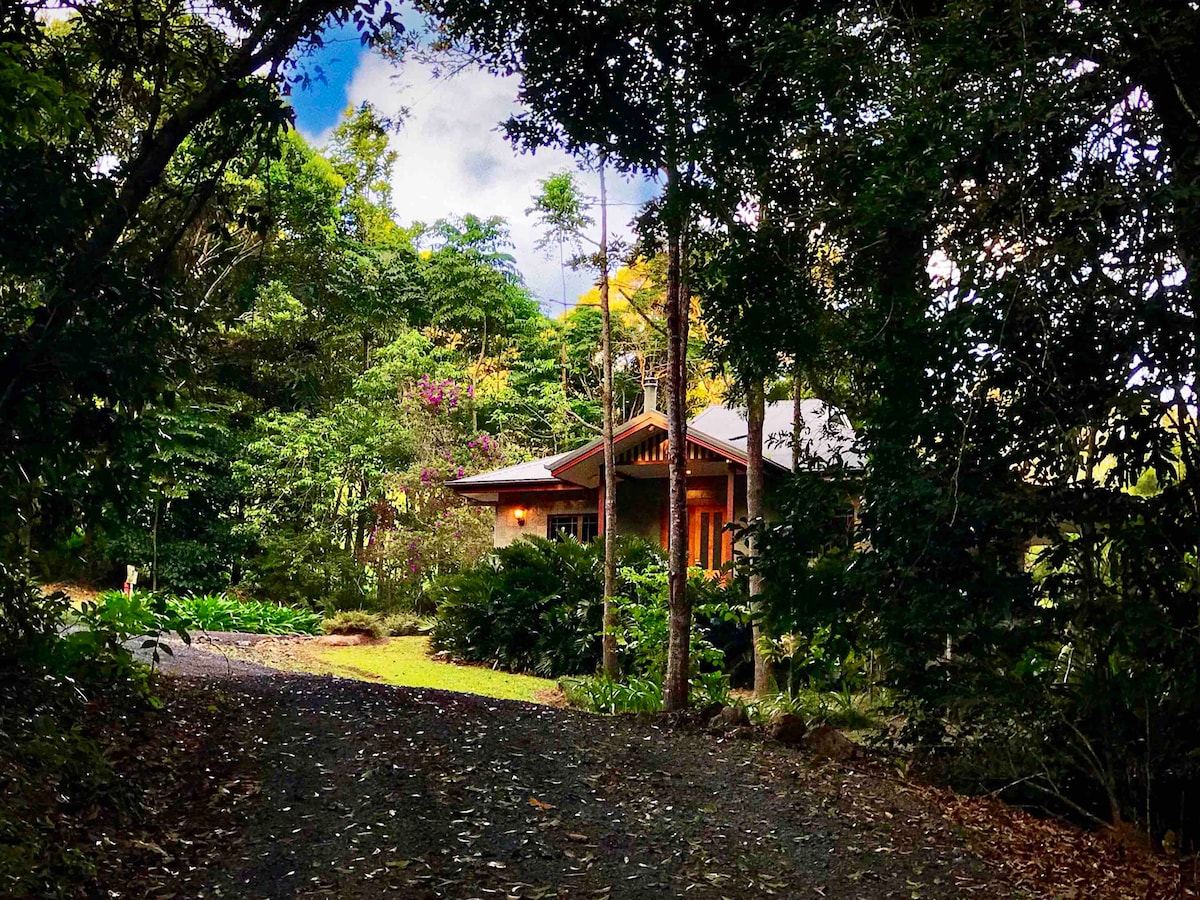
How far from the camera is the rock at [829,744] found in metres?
6.36

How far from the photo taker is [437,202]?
27469 millimetres

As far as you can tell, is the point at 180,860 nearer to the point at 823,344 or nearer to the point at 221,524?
the point at 823,344

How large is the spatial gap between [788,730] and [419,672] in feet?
22.3

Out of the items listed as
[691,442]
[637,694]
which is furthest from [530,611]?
[637,694]

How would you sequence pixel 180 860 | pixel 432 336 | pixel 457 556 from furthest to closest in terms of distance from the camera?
pixel 432 336 < pixel 457 556 < pixel 180 860

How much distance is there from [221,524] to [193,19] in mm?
15029

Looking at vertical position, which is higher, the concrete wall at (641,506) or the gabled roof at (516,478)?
the gabled roof at (516,478)

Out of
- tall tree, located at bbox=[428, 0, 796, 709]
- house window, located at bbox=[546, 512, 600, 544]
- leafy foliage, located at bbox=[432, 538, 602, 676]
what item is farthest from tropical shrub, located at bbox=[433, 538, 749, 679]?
tall tree, located at bbox=[428, 0, 796, 709]

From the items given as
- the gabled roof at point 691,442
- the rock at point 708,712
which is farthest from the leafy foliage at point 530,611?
the rock at point 708,712

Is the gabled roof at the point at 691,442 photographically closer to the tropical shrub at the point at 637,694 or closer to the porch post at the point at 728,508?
the porch post at the point at 728,508

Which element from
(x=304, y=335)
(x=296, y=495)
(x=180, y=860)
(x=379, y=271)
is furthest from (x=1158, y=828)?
(x=379, y=271)

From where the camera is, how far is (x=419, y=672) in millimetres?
12312

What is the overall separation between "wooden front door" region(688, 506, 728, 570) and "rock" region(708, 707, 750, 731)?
26.4ft

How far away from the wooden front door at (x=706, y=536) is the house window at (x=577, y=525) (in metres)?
2.02
